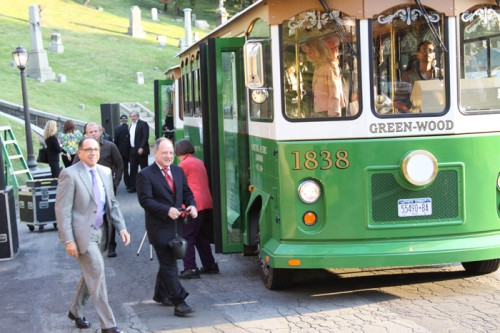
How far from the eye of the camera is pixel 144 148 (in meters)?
18.4

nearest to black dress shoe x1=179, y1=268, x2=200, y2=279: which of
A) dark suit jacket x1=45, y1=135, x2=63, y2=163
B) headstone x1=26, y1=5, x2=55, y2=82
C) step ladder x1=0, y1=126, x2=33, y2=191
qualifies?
dark suit jacket x1=45, y1=135, x2=63, y2=163

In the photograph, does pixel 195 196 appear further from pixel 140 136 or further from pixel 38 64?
pixel 38 64

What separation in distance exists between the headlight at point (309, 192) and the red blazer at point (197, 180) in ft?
6.27

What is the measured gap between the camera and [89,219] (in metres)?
6.83

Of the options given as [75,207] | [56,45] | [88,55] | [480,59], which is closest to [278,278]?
[75,207]

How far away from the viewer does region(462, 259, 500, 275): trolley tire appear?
8617 millimetres

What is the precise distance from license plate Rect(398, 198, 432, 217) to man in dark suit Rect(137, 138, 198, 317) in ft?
6.31

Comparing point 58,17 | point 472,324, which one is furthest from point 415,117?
point 58,17

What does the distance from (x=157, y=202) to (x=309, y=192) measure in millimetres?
1424

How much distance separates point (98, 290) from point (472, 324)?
3.10m

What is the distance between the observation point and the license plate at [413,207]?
7.71 meters

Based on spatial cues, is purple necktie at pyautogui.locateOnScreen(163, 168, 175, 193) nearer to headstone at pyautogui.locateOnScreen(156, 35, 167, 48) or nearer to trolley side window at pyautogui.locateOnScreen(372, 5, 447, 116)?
trolley side window at pyautogui.locateOnScreen(372, 5, 447, 116)

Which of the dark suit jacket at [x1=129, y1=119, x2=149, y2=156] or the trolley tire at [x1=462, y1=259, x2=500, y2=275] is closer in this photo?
the trolley tire at [x1=462, y1=259, x2=500, y2=275]

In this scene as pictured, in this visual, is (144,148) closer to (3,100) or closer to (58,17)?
(3,100)
